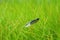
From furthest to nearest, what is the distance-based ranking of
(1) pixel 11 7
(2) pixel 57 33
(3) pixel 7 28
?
(1) pixel 11 7
(3) pixel 7 28
(2) pixel 57 33

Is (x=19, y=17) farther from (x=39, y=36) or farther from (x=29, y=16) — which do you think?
(x=39, y=36)

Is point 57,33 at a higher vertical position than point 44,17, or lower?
lower

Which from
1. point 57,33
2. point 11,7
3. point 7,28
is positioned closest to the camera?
point 57,33

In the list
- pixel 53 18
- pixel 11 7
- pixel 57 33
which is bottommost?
pixel 57 33

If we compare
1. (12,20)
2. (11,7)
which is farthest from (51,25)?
(11,7)

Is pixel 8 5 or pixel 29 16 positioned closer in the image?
pixel 29 16

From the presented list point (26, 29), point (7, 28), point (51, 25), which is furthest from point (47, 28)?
point (7, 28)
